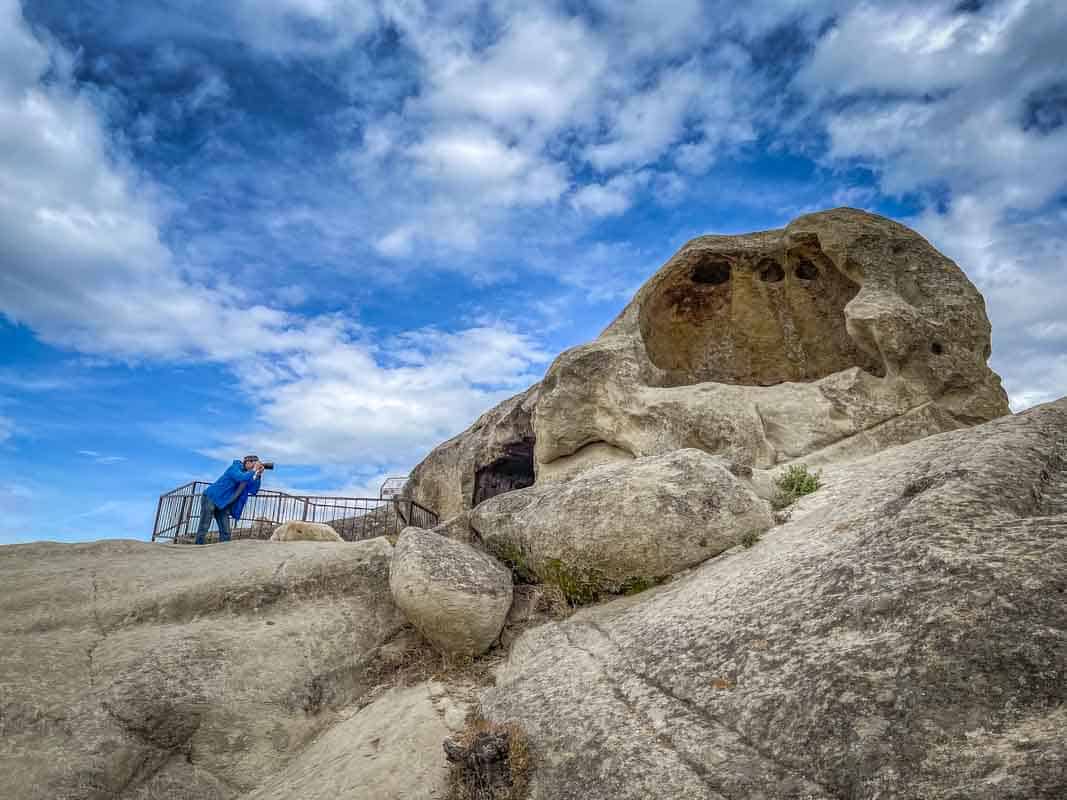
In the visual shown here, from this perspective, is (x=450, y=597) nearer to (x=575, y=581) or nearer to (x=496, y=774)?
(x=575, y=581)

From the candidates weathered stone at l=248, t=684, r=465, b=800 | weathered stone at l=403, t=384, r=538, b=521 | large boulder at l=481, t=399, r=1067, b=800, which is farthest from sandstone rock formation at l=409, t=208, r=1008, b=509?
weathered stone at l=248, t=684, r=465, b=800

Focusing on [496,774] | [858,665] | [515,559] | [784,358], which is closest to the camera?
[858,665]

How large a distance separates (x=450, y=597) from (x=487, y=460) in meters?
13.4

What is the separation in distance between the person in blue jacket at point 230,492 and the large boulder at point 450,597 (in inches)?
311

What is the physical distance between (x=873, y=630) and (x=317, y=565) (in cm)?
718

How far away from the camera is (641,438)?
12.9 m

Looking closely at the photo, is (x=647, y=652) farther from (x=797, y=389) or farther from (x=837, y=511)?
(x=797, y=389)

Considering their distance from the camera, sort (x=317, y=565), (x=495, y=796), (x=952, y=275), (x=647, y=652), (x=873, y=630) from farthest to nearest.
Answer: (x=952, y=275)
(x=317, y=565)
(x=647, y=652)
(x=495, y=796)
(x=873, y=630)

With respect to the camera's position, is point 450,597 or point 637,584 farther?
point 450,597

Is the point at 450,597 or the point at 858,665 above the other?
the point at 450,597

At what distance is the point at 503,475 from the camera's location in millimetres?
21766

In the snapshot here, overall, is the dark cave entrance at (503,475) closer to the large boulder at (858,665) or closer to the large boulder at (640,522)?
the large boulder at (640,522)

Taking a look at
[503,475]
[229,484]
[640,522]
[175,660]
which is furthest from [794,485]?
[503,475]

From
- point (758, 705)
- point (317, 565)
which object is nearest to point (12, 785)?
point (317, 565)
